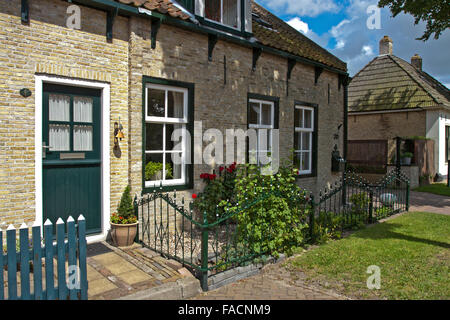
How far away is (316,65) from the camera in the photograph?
415 inches

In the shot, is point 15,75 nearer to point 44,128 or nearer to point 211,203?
point 44,128

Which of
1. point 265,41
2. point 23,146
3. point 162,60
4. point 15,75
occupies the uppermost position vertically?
point 265,41

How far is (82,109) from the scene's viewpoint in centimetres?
Result: 596

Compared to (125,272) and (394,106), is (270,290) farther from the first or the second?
(394,106)

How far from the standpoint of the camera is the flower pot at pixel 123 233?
585cm

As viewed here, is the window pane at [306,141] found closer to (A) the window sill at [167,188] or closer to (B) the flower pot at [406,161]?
(A) the window sill at [167,188]

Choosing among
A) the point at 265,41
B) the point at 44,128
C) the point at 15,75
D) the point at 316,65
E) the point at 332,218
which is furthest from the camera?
the point at 316,65

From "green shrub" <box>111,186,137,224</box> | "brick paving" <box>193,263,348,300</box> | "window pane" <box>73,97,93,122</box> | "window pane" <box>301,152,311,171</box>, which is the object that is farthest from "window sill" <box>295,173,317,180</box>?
"window pane" <box>73,97,93,122</box>

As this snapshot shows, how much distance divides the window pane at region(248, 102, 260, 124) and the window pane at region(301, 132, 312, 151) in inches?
93.8

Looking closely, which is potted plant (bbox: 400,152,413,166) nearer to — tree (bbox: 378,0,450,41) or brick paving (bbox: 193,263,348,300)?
tree (bbox: 378,0,450,41)

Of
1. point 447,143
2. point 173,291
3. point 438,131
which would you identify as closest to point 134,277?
point 173,291

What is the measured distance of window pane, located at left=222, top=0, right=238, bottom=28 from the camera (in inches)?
337

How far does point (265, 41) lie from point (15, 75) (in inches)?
236
